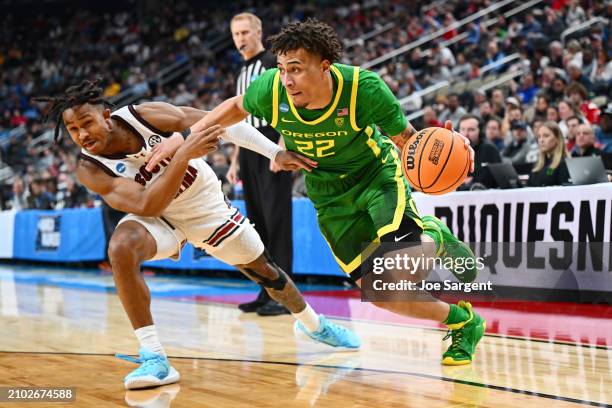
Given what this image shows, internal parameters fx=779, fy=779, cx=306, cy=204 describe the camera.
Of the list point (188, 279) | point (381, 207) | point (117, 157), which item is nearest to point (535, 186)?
point (381, 207)

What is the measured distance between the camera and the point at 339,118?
3525 millimetres

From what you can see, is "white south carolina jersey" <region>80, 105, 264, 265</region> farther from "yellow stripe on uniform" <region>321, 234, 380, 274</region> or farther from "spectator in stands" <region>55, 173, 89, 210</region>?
"spectator in stands" <region>55, 173, 89, 210</region>

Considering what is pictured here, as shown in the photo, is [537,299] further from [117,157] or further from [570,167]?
[117,157]

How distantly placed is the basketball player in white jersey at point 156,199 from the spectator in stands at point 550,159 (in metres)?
2.96

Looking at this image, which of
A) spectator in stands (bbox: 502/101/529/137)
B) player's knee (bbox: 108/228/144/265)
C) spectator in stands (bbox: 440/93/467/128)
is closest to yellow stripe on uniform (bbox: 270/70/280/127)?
player's knee (bbox: 108/228/144/265)

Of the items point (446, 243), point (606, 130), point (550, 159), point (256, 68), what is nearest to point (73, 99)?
point (446, 243)

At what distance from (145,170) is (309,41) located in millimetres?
1032

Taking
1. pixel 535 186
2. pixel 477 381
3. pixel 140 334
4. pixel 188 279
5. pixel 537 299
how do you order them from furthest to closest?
pixel 188 279 < pixel 535 186 < pixel 537 299 < pixel 140 334 < pixel 477 381

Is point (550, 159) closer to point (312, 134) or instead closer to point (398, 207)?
point (398, 207)

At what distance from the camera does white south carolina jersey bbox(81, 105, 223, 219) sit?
147 inches

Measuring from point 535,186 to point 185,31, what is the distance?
1658cm

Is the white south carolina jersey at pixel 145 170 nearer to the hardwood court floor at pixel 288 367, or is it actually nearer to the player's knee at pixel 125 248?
the player's knee at pixel 125 248

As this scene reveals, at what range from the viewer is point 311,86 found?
3.43 metres

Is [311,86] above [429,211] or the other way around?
above
